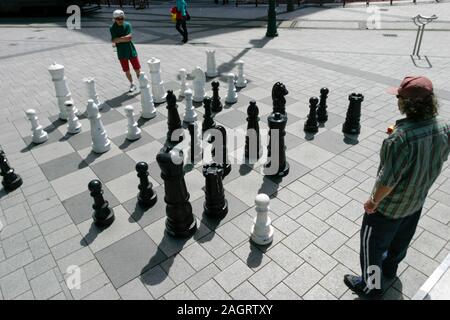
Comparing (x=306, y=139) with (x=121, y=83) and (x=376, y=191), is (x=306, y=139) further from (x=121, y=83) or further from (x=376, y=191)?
(x=121, y=83)

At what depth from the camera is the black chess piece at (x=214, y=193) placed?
3623mm

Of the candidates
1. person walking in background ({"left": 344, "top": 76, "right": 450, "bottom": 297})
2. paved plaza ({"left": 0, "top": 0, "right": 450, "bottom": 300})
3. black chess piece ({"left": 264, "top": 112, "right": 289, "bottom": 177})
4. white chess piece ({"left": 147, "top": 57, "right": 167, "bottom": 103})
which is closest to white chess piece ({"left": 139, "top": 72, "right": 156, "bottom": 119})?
paved plaza ({"left": 0, "top": 0, "right": 450, "bottom": 300})

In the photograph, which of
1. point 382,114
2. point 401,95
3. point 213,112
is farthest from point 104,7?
point 401,95

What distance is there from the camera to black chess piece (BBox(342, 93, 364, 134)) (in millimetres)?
5215

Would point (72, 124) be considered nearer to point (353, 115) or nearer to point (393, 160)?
point (353, 115)

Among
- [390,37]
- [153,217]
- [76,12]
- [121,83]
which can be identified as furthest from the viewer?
[76,12]

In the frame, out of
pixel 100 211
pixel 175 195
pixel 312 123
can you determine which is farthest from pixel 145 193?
pixel 312 123

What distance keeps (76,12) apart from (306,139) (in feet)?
64.2

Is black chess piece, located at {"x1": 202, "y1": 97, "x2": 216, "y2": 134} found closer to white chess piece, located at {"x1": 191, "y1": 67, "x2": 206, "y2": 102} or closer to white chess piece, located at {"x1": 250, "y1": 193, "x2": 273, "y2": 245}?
white chess piece, located at {"x1": 191, "y1": 67, "x2": 206, "y2": 102}

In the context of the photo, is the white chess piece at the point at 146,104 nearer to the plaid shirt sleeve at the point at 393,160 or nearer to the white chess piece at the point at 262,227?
the white chess piece at the point at 262,227

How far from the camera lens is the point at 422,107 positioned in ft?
7.02

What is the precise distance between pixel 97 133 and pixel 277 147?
2773 millimetres

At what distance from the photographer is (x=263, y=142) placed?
5305mm

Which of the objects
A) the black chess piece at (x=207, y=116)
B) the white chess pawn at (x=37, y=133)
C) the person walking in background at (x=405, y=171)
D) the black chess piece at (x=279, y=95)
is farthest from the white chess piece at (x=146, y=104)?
the person walking in background at (x=405, y=171)
